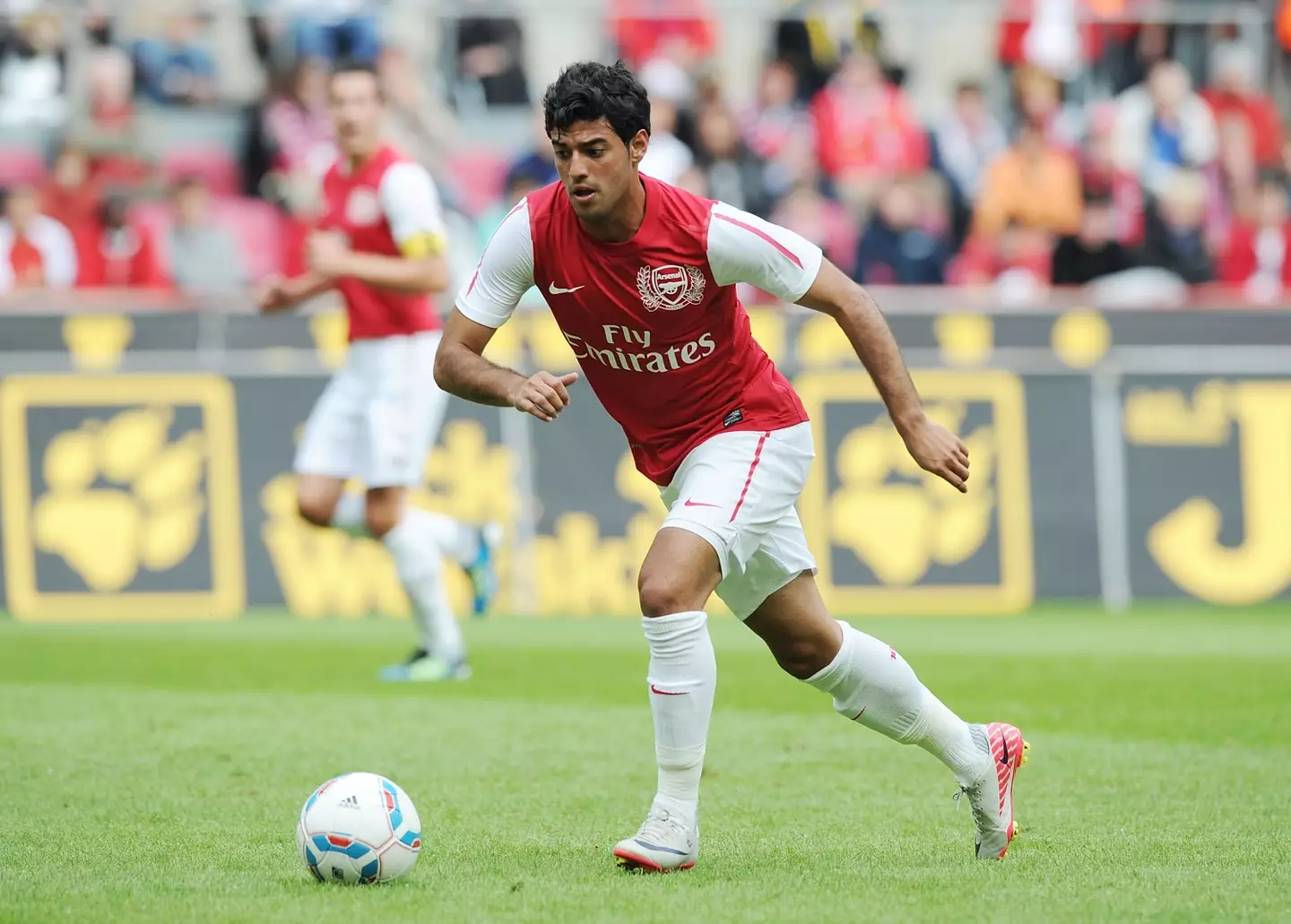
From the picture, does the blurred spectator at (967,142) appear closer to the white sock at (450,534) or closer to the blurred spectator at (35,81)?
the blurred spectator at (35,81)

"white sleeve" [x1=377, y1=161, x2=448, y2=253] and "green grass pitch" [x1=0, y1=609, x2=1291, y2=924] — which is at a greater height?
"white sleeve" [x1=377, y1=161, x2=448, y2=253]

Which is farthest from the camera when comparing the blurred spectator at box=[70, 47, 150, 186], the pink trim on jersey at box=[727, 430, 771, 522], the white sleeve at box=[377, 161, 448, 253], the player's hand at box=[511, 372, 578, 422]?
the blurred spectator at box=[70, 47, 150, 186]

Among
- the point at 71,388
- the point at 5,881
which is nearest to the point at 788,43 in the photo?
the point at 71,388

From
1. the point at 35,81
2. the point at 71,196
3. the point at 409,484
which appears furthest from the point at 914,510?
the point at 35,81

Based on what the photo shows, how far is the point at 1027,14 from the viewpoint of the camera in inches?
750

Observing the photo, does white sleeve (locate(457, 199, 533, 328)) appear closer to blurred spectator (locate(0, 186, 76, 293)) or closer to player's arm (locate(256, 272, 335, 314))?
player's arm (locate(256, 272, 335, 314))

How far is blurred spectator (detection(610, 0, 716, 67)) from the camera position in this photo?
18.1 meters

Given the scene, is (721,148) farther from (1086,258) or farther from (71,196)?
(71,196)

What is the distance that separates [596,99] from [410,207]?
14.5 feet

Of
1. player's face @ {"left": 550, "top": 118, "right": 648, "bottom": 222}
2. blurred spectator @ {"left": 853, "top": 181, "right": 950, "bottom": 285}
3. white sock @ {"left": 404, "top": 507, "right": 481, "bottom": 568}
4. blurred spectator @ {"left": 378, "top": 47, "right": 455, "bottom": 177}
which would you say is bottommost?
white sock @ {"left": 404, "top": 507, "right": 481, "bottom": 568}

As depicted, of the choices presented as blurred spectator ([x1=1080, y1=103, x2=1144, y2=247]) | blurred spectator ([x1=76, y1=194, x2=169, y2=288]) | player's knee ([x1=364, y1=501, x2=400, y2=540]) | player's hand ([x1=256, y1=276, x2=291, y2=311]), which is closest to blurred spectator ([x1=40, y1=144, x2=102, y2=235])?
blurred spectator ([x1=76, y1=194, x2=169, y2=288])

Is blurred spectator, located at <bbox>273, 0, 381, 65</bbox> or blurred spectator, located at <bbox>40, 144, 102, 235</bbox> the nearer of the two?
blurred spectator, located at <bbox>40, 144, 102, 235</bbox>

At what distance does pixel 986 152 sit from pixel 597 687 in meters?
9.87

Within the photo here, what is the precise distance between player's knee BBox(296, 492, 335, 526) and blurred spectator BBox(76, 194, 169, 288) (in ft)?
19.2
